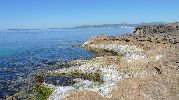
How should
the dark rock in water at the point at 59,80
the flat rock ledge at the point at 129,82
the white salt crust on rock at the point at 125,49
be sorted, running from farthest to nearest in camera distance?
the white salt crust on rock at the point at 125,49 < the dark rock in water at the point at 59,80 < the flat rock ledge at the point at 129,82

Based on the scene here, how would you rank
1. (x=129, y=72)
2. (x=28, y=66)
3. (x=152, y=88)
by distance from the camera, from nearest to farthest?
(x=152, y=88)
(x=129, y=72)
(x=28, y=66)

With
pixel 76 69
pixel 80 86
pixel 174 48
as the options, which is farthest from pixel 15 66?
pixel 174 48

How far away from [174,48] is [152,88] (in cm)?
2593

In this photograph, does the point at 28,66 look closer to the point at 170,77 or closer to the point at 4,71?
the point at 4,71

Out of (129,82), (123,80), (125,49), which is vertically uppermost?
(129,82)

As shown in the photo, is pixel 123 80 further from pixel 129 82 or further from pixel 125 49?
pixel 125 49

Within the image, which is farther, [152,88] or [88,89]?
[88,89]

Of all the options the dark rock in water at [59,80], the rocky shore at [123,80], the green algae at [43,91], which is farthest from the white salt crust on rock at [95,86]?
the dark rock in water at [59,80]

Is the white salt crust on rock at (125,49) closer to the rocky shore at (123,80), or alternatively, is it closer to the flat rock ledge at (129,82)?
the rocky shore at (123,80)

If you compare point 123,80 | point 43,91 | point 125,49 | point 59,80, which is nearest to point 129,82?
point 123,80

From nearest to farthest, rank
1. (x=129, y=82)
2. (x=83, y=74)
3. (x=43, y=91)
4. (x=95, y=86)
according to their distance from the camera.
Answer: (x=129, y=82) < (x=95, y=86) < (x=43, y=91) < (x=83, y=74)

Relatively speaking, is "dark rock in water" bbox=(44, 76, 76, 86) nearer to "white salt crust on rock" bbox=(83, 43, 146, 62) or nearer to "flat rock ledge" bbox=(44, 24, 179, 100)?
"flat rock ledge" bbox=(44, 24, 179, 100)

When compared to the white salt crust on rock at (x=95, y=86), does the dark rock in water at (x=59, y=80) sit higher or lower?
lower

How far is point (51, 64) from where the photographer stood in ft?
183
